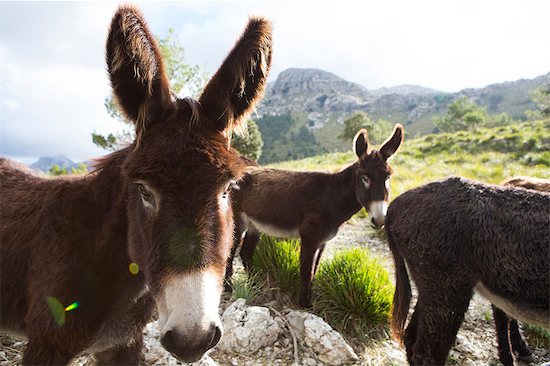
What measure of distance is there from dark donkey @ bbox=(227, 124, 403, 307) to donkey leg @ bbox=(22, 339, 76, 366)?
3.47 m

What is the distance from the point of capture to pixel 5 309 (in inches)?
83.3

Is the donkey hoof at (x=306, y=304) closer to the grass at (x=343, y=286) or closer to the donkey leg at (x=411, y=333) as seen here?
the grass at (x=343, y=286)

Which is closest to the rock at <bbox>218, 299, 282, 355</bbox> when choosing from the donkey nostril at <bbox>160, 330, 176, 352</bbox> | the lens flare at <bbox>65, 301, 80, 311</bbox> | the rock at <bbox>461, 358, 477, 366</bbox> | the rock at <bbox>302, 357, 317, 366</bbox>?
the rock at <bbox>302, 357, 317, 366</bbox>

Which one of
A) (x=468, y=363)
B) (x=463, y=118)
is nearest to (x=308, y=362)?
(x=468, y=363)

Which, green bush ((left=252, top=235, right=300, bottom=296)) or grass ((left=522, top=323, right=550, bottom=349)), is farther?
green bush ((left=252, top=235, right=300, bottom=296))

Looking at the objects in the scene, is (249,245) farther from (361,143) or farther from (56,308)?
(56,308)

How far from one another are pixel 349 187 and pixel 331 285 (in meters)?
1.80

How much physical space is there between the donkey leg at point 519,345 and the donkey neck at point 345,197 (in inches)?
107

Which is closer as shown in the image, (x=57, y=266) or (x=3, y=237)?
(x=57, y=266)

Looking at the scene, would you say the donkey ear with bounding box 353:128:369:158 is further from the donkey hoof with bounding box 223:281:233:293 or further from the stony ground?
the donkey hoof with bounding box 223:281:233:293

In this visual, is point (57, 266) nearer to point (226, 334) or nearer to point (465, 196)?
point (226, 334)

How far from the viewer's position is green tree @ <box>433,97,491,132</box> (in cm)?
6478

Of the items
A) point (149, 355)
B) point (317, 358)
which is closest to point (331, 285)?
point (317, 358)

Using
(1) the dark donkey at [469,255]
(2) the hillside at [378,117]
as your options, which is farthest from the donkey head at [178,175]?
(2) the hillside at [378,117]
